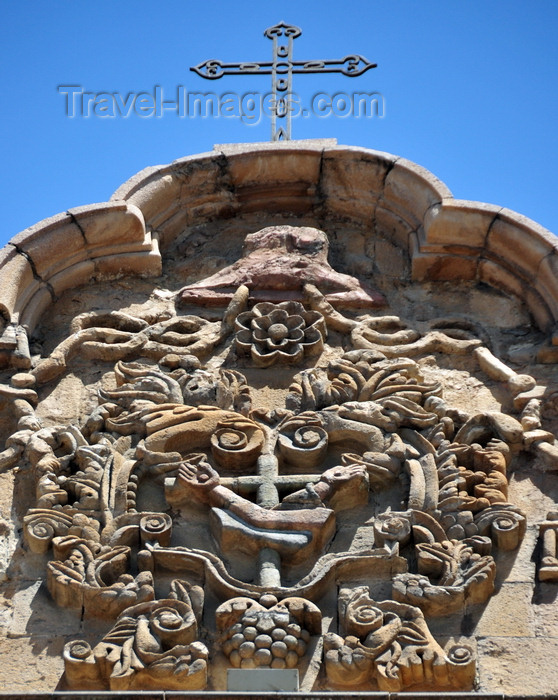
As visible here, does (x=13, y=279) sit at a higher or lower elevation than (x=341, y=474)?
higher

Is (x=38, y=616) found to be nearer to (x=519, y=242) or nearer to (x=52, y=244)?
(x=52, y=244)

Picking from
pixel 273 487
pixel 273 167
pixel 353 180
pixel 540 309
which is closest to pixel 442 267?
pixel 540 309

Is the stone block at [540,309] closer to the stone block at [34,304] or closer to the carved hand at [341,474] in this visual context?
the carved hand at [341,474]

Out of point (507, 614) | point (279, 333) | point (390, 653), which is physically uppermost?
point (279, 333)

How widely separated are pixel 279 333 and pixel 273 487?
1.20 metres

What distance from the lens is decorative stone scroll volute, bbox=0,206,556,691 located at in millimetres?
5422

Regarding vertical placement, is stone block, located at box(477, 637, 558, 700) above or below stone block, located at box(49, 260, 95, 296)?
below

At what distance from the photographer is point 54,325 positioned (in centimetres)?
740

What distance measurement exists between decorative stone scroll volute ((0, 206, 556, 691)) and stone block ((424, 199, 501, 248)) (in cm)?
48

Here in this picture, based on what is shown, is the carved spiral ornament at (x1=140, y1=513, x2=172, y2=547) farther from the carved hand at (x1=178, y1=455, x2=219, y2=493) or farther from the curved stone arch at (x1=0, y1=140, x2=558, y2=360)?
the curved stone arch at (x1=0, y1=140, x2=558, y2=360)

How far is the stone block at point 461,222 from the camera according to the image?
24.3 feet

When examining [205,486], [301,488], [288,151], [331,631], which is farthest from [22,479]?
[288,151]

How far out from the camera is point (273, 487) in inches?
240

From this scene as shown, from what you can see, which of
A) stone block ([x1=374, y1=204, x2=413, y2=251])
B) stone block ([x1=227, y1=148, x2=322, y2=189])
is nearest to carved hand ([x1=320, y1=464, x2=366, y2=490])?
stone block ([x1=374, y1=204, x2=413, y2=251])
